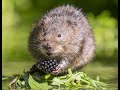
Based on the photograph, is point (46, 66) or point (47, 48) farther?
point (46, 66)

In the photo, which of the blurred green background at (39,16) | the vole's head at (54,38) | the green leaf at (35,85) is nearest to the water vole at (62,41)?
the vole's head at (54,38)

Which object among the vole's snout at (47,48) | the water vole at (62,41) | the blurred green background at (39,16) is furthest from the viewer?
Result: the blurred green background at (39,16)

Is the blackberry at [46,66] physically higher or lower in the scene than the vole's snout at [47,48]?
lower

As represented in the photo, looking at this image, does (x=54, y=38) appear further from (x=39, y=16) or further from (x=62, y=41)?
(x=39, y=16)

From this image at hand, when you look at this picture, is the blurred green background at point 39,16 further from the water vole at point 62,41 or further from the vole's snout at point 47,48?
the vole's snout at point 47,48

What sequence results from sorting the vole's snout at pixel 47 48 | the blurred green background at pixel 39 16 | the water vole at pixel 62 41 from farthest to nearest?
the blurred green background at pixel 39 16
the water vole at pixel 62 41
the vole's snout at pixel 47 48

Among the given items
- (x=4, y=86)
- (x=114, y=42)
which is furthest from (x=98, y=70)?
(x=114, y=42)

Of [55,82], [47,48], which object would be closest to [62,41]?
[47,48]
